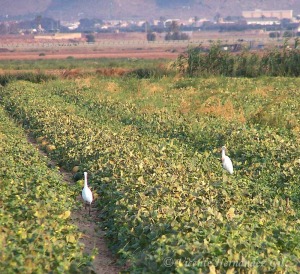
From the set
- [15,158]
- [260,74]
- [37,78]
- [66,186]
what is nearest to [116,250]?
[66,186]

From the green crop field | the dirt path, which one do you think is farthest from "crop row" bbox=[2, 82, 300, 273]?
the dirt path

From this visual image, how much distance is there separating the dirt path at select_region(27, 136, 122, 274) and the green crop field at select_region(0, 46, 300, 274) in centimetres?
16

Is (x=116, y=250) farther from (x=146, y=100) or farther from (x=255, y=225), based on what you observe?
(x=146, y=100)

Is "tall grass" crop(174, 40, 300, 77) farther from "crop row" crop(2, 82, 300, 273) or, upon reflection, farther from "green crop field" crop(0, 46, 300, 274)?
"crop row" crop(2, 82, 300, 273)

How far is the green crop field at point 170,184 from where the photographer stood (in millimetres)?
8594

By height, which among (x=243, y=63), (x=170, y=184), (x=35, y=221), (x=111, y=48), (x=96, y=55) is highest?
(x=35, y=221)

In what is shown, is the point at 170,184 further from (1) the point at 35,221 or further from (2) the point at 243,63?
(2) the point at 243,63

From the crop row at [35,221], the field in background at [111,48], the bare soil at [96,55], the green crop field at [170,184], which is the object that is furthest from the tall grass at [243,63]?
the bare soil at [96,55]

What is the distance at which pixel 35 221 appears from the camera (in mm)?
9945

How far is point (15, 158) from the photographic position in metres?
14.9

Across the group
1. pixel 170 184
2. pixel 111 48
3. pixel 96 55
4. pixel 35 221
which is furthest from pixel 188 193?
pixel 111 48

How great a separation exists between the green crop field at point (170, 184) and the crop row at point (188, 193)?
2 centimetres

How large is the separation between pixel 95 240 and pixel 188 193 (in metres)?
1.41

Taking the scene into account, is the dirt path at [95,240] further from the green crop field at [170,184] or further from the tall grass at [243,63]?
the tall grass at [243,63]
